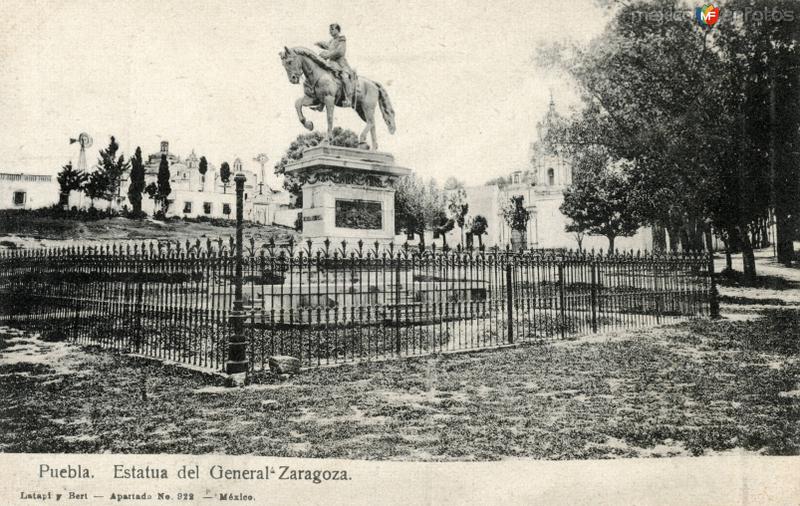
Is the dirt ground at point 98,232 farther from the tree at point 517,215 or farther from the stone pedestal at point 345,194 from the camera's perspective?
the tree at point 517,215

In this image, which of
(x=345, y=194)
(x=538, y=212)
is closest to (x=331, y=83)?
(x=345, y=194)

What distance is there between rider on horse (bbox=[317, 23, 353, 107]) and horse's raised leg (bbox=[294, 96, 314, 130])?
2.65ft

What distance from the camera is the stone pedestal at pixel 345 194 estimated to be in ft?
35.2

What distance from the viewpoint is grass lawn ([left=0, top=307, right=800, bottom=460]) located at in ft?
13.7

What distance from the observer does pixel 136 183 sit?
36969 mm

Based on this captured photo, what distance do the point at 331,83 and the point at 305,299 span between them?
15.3ft

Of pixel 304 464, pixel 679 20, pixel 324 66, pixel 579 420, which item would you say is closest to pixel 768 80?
pixel 679 20

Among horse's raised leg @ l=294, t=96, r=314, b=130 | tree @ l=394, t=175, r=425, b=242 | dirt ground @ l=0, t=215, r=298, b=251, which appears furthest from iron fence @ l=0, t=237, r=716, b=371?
tree @ l=394, t=175, r=425, b=242

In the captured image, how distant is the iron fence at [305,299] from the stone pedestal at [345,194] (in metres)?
0.51

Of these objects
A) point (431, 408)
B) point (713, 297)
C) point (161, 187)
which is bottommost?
point (431, 408)

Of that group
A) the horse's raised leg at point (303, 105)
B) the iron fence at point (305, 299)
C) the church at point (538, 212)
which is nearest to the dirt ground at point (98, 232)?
the iron fence at point (305, 299)

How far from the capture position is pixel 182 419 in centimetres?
472

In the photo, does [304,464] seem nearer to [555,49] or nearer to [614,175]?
[555,49]

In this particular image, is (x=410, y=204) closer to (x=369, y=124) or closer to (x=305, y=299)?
(x=369, y=124)
